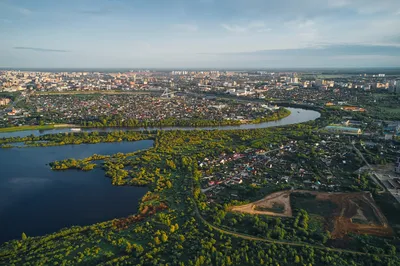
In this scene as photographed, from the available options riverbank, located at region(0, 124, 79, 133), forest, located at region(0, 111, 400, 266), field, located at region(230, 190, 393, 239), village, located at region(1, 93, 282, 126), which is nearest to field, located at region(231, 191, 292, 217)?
field, located at region(230, 190, 393, 239)

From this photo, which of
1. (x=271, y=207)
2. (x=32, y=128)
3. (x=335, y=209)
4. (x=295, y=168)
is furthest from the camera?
(x=32, y=128)

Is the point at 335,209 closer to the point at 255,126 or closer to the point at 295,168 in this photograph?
the point at 295,168

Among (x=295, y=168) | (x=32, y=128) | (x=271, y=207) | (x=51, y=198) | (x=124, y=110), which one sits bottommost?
(x=51, y=198)

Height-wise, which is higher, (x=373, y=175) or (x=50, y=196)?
(x=373, y=175)

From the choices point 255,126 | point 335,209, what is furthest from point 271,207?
point 255,126

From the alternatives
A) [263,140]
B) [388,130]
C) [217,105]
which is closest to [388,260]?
[263,140]

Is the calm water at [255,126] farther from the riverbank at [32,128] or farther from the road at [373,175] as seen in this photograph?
the road at [373,175]

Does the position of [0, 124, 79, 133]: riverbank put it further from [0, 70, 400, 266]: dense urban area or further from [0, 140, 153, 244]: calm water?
[0, 140, 153, 244]: calm water
